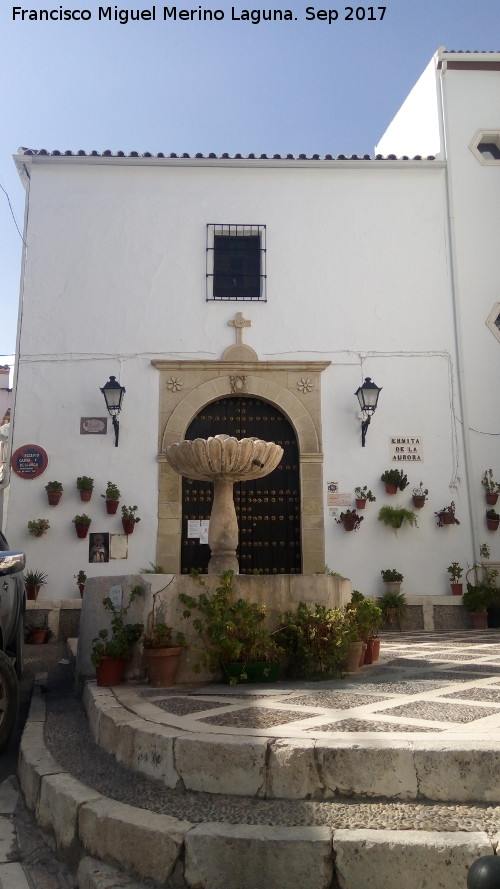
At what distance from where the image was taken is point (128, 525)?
859cm

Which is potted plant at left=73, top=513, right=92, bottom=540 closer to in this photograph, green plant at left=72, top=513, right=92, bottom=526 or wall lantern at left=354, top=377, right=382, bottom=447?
green plant at left=72, top=513, right=92, bottom=526

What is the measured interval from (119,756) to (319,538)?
5807 millimetres

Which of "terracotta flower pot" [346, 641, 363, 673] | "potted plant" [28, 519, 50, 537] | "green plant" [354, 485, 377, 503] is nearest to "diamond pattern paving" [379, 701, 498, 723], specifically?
"terracotta flower pot" [346, 641, 363, 673]

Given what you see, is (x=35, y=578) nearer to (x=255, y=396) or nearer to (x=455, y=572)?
(x=255, y=396)

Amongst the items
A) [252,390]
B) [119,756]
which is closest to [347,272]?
[252,390]

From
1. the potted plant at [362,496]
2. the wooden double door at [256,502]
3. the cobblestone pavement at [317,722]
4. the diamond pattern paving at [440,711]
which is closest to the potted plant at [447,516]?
the potted plant at [362,496]

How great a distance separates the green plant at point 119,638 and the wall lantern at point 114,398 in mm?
4433

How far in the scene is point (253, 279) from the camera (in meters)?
9.71

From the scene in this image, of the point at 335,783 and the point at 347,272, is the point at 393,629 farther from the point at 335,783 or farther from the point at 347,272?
the point at 335,783

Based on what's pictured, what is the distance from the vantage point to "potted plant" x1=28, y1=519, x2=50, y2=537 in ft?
27.9

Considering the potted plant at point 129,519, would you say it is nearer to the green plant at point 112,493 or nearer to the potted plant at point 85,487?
the green plant at point 112,493

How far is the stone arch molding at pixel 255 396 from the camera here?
28.5 ft

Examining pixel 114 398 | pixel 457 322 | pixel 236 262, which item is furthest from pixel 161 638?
pixel 457 322

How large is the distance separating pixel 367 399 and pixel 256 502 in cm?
190
